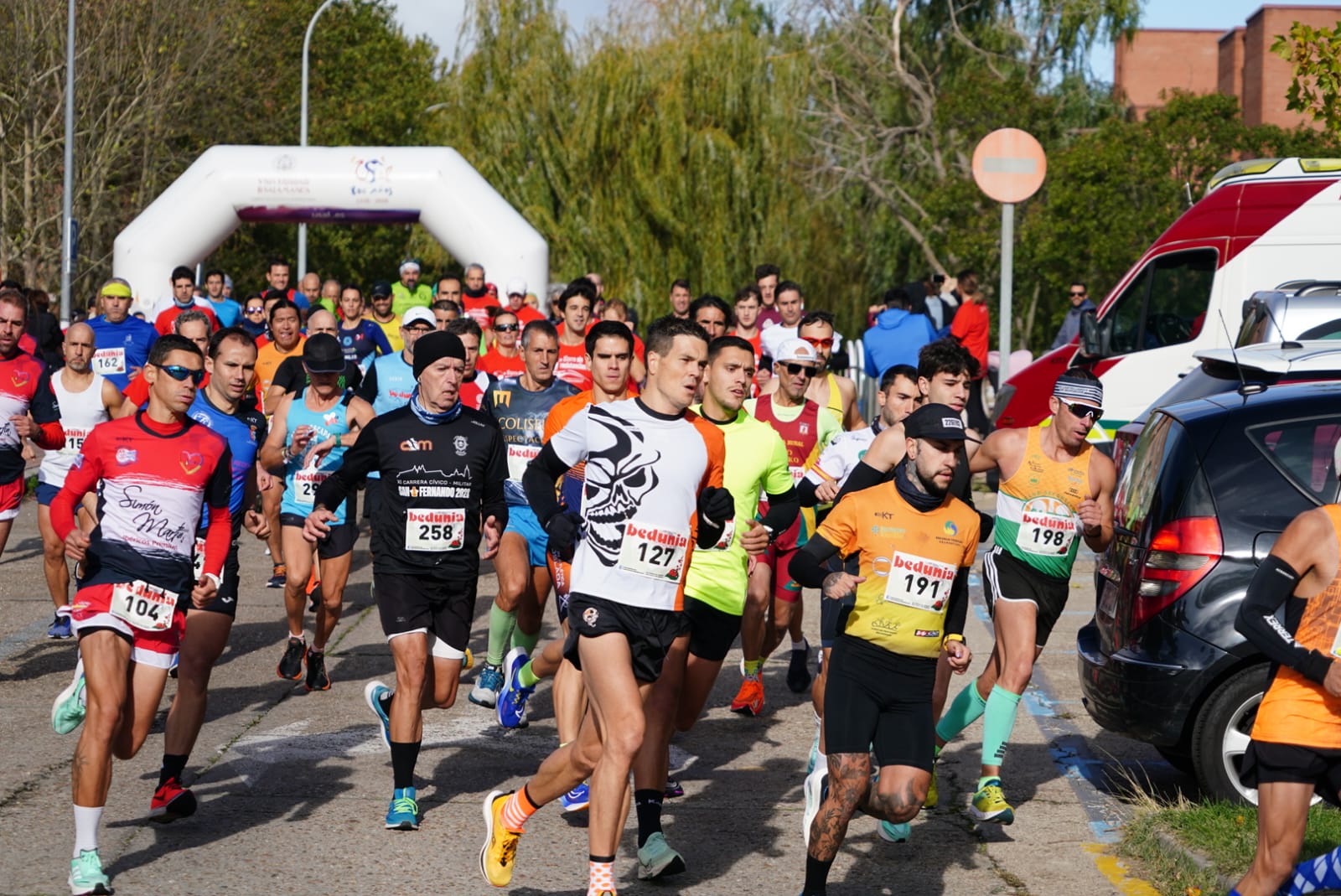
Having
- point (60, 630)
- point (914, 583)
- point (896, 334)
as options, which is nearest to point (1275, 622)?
point (914, 583)

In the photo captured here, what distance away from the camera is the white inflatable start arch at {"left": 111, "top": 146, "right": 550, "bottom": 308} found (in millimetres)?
24781

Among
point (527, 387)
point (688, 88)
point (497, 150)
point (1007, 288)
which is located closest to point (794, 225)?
point (688, 88)

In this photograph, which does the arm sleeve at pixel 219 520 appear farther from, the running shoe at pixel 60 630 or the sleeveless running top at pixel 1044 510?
the running shoe at pixel 60 630

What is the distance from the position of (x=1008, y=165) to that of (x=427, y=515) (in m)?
9.95

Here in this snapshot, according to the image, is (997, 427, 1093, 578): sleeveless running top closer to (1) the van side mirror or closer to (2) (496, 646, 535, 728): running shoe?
(2) (496, 646, 535, 728): running shoe

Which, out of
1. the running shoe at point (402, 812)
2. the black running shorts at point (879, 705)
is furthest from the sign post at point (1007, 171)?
the black running shorts at point (879, 705)

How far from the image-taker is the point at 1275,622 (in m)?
4.99

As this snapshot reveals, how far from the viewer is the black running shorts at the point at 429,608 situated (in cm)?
739

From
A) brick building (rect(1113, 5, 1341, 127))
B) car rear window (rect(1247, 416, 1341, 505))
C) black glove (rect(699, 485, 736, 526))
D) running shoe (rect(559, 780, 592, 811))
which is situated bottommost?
running shoe (rect(559, 780, 592, 811))

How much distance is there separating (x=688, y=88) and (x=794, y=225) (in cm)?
318

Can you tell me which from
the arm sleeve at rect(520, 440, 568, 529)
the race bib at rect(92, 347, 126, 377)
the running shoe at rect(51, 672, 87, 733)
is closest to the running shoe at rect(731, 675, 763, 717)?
the arm sleeve at rect(520, 440, 568, 529)

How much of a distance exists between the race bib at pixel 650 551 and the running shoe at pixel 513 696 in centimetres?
311

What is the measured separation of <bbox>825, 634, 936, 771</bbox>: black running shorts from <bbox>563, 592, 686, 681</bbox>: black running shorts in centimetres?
59

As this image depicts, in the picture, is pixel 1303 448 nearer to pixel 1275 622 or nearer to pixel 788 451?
pixel 1275 622
